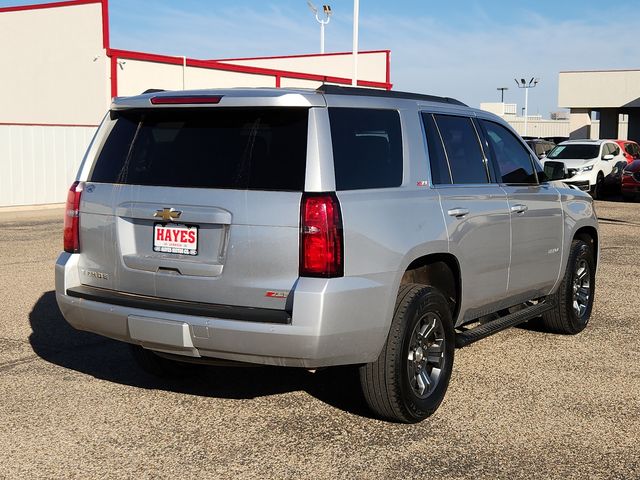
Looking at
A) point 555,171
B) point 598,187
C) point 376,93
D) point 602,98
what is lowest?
point 598,187

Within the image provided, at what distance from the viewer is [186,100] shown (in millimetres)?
4910

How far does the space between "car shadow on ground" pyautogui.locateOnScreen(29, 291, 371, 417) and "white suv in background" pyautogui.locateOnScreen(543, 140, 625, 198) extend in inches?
801

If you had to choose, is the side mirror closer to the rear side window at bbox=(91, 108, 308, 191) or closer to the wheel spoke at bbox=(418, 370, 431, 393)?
the wheel spoke at bbox=(418, 370, 431, 393)

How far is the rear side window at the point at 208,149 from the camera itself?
15.2 feet

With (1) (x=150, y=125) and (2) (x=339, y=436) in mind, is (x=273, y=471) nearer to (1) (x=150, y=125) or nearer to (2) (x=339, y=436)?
(2) (x=339, y=436)

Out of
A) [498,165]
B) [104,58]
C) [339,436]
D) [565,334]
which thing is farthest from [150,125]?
[104,58]

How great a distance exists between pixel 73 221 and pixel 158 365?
1.23 m

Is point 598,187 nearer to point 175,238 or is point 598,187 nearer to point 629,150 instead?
point 629,150

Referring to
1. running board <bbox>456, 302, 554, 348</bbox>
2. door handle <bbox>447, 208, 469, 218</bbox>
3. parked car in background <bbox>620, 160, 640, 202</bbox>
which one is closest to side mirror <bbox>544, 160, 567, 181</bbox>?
running board <bbox>456, 302, 554, 348</bbox>

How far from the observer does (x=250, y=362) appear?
4668 mm

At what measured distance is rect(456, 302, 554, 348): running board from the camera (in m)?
5.73

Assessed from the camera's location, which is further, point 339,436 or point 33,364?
point 33,364

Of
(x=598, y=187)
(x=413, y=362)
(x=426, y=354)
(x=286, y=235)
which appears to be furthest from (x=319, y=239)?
(x=598, y=187)

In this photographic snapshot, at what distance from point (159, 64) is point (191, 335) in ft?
78.0
